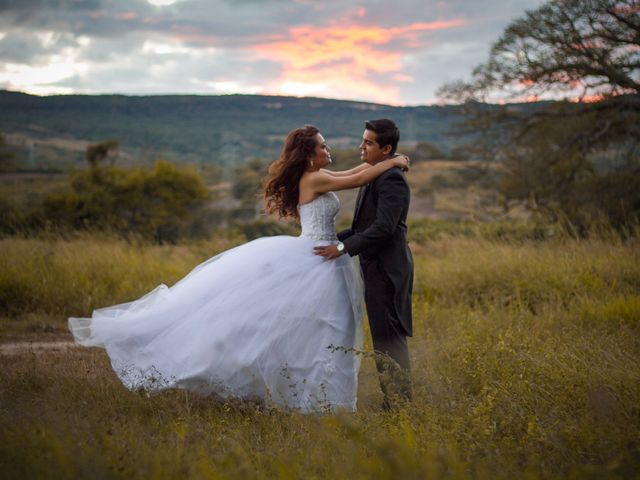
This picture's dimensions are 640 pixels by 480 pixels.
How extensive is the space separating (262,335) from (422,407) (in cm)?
134

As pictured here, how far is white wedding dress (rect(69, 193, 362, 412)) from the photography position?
462cm

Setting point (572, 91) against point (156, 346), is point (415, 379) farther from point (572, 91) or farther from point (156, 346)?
point (572, 91)

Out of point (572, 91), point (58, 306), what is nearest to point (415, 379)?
point (58, 306)

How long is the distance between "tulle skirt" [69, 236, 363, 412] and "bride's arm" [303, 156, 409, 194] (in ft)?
1.57

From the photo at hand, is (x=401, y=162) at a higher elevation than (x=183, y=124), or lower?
lower

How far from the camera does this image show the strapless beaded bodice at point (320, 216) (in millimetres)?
4992

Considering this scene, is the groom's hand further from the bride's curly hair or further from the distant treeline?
the distant treeline

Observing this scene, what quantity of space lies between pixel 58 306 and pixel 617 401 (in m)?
7.10

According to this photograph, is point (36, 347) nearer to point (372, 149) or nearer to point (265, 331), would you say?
point (265, 331)

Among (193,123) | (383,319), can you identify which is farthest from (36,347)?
(193,123)

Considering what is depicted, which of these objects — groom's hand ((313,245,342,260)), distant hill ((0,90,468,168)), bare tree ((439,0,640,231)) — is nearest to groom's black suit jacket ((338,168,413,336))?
groom's hand ((313,245,342,260))

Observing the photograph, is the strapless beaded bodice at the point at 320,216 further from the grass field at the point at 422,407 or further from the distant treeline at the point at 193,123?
the distant treeline at the point at 193,123

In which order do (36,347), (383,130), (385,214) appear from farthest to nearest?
(36,347), (383,130), (385,214)

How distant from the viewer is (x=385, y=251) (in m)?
4.77
